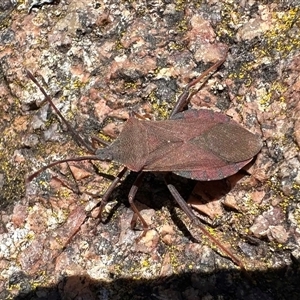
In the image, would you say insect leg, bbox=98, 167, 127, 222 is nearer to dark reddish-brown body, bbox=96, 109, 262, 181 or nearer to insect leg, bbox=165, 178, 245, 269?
dark reddish-brown body, bbox=96, 109, 262, 181

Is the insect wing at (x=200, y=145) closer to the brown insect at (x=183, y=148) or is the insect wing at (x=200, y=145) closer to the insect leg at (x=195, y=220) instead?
the brown insect at (x=183, y=148)

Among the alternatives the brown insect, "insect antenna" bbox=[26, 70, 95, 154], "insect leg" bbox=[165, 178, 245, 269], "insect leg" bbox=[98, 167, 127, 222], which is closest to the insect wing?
the brown insect

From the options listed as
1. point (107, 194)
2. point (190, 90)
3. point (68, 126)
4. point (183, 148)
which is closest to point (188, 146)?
point (183, 148)

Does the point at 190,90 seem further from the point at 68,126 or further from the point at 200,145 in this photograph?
the point at 68,126

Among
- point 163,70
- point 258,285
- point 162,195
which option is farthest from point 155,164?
point 258,285

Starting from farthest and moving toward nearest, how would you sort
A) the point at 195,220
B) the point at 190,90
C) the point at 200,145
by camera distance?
the point at 190,90 → the point at 200,145 → the point at 195,220

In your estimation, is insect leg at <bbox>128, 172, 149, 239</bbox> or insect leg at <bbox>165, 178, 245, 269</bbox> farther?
insect leg at <bbox>128, 172, 149, 239</bbox>

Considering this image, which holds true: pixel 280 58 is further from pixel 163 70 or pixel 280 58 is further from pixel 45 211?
pixel 45 211

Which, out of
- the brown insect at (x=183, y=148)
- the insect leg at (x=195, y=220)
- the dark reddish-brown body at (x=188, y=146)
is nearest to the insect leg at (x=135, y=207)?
the brown insect at (x=183, y=148)
